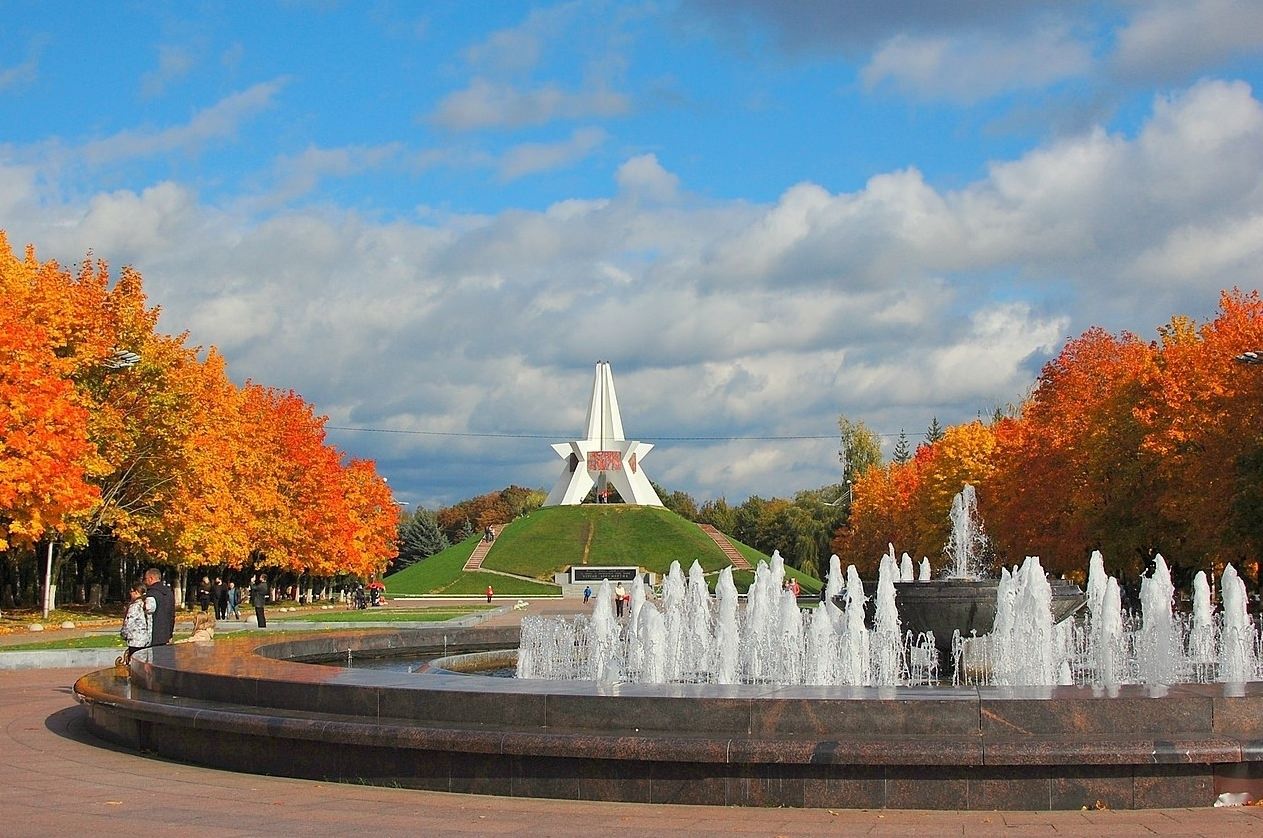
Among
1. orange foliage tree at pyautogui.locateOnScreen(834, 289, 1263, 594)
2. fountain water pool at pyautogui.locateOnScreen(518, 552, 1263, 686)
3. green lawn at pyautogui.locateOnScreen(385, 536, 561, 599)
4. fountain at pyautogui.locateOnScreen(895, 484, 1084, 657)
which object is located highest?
orange foliage tree at pyautogui.locateOnScreen(834, 289, 1263, 594)

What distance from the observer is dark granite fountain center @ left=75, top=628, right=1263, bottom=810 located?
865cm

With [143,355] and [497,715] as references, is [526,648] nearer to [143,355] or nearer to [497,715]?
[497,715]

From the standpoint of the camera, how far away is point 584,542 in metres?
82.8

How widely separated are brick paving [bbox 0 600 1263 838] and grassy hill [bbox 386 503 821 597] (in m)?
62.1

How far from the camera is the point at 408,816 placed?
8.67 meters

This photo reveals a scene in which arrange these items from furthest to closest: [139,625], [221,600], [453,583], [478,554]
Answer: [478,554] → [453,583] → [221,600] → [139,625]

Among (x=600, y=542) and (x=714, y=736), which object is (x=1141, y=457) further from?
(x=600, y=542)

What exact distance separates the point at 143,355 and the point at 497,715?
93.0 ft

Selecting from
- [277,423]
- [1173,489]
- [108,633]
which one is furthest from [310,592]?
[1173,489]

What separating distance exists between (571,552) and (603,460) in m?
15.0

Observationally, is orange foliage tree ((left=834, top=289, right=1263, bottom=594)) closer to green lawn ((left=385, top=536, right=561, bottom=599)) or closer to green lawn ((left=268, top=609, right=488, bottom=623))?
green lawn ((left=268, top=609, right=488, bottom=623))

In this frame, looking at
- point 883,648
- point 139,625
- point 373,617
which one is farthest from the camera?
point 373,617

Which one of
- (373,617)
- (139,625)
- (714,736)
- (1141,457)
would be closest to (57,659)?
(139,625)

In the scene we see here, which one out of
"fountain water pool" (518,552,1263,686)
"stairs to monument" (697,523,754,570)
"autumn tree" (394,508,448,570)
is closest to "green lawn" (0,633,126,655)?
"fountain water pool" (518,552,1263,686)
